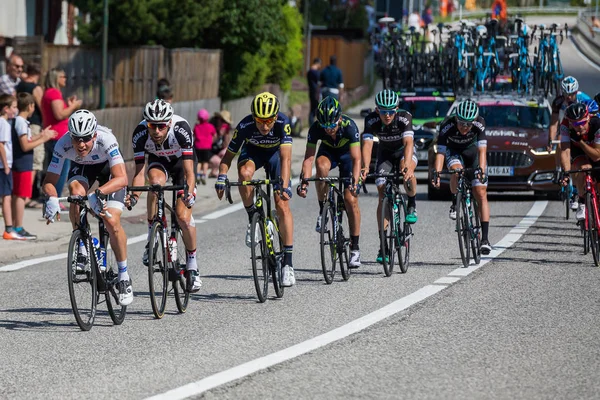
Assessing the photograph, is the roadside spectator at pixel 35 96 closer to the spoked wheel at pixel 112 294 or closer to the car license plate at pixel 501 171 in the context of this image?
the car license plate at pixel 501 171

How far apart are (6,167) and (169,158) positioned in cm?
507

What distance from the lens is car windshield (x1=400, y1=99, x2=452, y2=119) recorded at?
88.4 ft

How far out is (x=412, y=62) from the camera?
31203 millimetres

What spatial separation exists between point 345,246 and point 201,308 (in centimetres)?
227

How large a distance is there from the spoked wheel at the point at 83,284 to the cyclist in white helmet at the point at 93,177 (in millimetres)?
34

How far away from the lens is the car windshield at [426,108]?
27.0 metres

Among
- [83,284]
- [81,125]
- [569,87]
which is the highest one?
[81,125]

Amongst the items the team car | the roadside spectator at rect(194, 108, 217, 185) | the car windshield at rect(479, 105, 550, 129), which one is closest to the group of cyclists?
the team car

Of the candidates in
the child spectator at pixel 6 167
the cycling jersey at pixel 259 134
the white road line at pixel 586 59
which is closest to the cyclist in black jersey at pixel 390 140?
the cycling jersey at pixel 259 134

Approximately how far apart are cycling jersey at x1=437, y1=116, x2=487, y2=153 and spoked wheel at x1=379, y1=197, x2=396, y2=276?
3.80 ft

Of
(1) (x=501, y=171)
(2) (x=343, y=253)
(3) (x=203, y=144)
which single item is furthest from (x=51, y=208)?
(3) (x=203, y=144)

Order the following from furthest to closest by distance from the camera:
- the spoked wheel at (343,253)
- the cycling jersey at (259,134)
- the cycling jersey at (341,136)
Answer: the cycling jersey at (341,136)
the spoked wheel at (343,253)
the cycling jersey at (259,134)

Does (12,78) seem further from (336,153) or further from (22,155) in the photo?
(336,153)

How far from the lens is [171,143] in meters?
11.5
